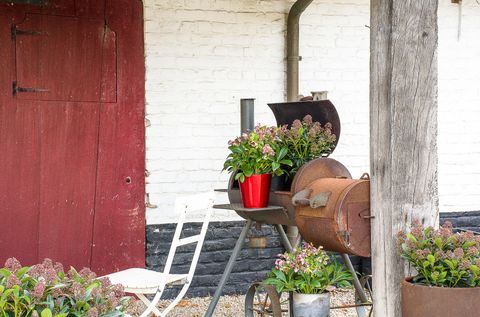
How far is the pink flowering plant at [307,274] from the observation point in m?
3.85

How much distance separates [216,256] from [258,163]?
5.49ft

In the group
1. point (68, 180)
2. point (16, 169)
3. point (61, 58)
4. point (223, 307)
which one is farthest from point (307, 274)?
point (61, 58)

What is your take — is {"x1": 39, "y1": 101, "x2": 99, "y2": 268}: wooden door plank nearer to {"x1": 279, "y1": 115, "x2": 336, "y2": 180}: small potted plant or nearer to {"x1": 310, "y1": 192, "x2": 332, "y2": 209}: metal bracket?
{"x1": 279, "y1": 115, "x2": 336, "y2": 180}: small potted plant

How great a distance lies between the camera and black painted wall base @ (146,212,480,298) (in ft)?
18.1

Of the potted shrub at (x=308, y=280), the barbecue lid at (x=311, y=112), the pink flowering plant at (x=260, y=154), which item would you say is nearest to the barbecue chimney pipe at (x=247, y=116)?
the barbecue lid at (x=311, y=112)

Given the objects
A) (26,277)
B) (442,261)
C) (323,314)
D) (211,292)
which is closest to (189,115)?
(211,292)

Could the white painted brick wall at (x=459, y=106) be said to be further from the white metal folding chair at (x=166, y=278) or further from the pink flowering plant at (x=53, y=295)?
the pink flowering plant at (x=53, y=295)

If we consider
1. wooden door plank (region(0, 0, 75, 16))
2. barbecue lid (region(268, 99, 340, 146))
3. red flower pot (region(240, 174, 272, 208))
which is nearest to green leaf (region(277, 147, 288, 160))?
red flower pot (region(240, 174, 272, 208))

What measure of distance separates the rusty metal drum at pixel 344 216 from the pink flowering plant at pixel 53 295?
140 centimetres

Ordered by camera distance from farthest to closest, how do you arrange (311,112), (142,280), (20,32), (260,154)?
(20,32) < (311,112) < (260,154) < (142,280)

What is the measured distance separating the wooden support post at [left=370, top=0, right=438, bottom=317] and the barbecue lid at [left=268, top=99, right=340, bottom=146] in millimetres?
679

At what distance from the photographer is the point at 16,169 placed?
16.7ft

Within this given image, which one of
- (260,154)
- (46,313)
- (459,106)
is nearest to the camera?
(46,313)

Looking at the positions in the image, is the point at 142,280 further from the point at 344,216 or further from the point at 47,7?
the point at 47,7
